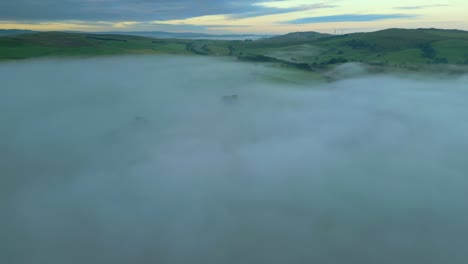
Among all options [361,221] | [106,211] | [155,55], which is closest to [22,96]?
[155,55]

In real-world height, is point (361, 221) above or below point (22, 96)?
below

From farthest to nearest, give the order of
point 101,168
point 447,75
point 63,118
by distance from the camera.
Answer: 1. point 447,75
2. point 63,118
3. point 101,168

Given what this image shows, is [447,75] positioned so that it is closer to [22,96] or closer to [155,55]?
[155,55]

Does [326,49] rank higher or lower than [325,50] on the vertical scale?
higher

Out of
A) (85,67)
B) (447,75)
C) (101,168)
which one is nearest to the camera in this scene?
(101,168)

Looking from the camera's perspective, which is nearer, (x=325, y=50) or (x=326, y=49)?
(x=325, y=50)

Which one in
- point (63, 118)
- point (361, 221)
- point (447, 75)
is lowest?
point (361, 221)

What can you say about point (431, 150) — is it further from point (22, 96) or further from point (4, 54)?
point (4, 54)

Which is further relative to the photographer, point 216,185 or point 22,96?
point 22,96

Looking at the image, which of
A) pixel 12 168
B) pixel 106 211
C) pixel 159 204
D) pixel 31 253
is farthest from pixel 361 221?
pixel 12 168
